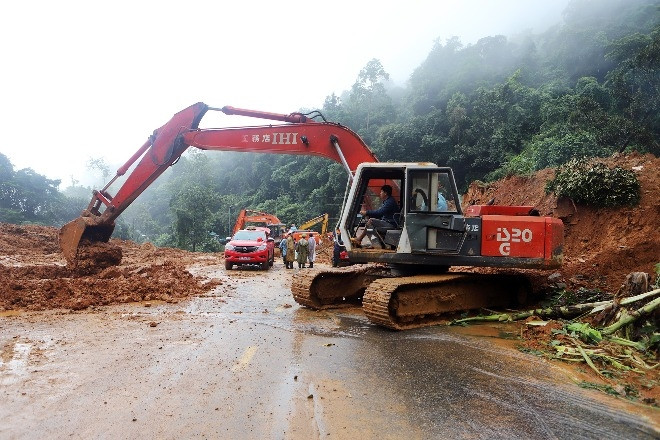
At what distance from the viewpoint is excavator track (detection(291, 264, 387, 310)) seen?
28.9 ft

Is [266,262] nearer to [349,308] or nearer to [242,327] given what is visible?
[349,308]

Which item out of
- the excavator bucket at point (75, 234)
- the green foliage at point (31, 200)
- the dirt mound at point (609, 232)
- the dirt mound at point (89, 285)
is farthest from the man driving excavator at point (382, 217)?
the green foliage at point (31, 200)

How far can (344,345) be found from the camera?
6426 mm

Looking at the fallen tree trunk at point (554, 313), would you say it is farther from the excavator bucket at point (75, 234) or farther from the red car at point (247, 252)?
the red car at point (247, 252)

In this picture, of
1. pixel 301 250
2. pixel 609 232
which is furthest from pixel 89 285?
pixel 609 232

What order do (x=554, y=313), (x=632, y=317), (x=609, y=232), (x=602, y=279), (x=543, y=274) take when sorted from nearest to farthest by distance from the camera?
1. (x=632, y=317)
2. (x=554, y=313)
3. (x=602, y=279)
4. (x=543, y=274)
5. (x=609, y=232)

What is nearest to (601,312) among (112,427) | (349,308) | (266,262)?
(349,308)

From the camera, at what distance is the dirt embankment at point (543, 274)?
30.5 feet

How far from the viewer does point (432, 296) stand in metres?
7.79

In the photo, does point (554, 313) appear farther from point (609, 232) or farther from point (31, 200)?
point (31, 200)

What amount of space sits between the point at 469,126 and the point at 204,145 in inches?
1321

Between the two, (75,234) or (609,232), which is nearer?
(75,234)

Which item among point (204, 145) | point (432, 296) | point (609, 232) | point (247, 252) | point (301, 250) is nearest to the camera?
point (432, 296)

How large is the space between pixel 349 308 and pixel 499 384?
15.0 ft
